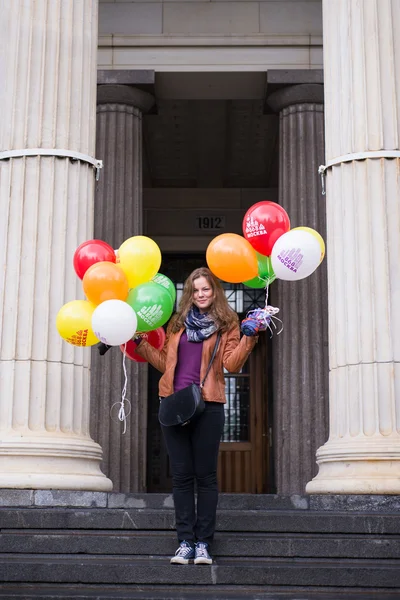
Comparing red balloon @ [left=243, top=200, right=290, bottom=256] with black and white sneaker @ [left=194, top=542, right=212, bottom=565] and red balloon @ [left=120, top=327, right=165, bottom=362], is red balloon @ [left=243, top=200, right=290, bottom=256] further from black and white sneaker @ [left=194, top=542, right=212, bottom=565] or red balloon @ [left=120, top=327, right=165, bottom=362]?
black and white sneaker @ [left=194, top=542, right=212, bottom=565]

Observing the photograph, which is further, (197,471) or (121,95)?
(121,95)

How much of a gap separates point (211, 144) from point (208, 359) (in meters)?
10.5

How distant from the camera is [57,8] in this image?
9359mm

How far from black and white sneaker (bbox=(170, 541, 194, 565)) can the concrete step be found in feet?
0.14

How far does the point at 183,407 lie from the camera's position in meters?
6.45

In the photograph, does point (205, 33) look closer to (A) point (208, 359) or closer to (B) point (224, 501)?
(B) point (224, 501)

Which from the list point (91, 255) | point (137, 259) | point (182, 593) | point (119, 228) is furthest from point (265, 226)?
point (119, 228)

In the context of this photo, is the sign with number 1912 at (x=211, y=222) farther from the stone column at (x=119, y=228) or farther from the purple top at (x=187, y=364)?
the purple top at (x=187, y=364)

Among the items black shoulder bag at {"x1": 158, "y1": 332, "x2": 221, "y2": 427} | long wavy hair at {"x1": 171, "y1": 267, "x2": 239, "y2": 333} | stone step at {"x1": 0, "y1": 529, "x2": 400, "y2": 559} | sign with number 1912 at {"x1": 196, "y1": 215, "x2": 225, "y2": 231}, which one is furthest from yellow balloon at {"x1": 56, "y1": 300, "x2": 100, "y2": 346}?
sign with number 1912 at {"x1": 196, "y1": 215, "x2": 225, "y2": 231}

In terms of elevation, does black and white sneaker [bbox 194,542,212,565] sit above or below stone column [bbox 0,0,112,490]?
below

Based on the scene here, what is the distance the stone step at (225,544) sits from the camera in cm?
688

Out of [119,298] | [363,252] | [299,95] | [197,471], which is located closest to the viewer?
[197,471]

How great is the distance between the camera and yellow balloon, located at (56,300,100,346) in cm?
678

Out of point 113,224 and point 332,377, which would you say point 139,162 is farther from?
point 332,377
